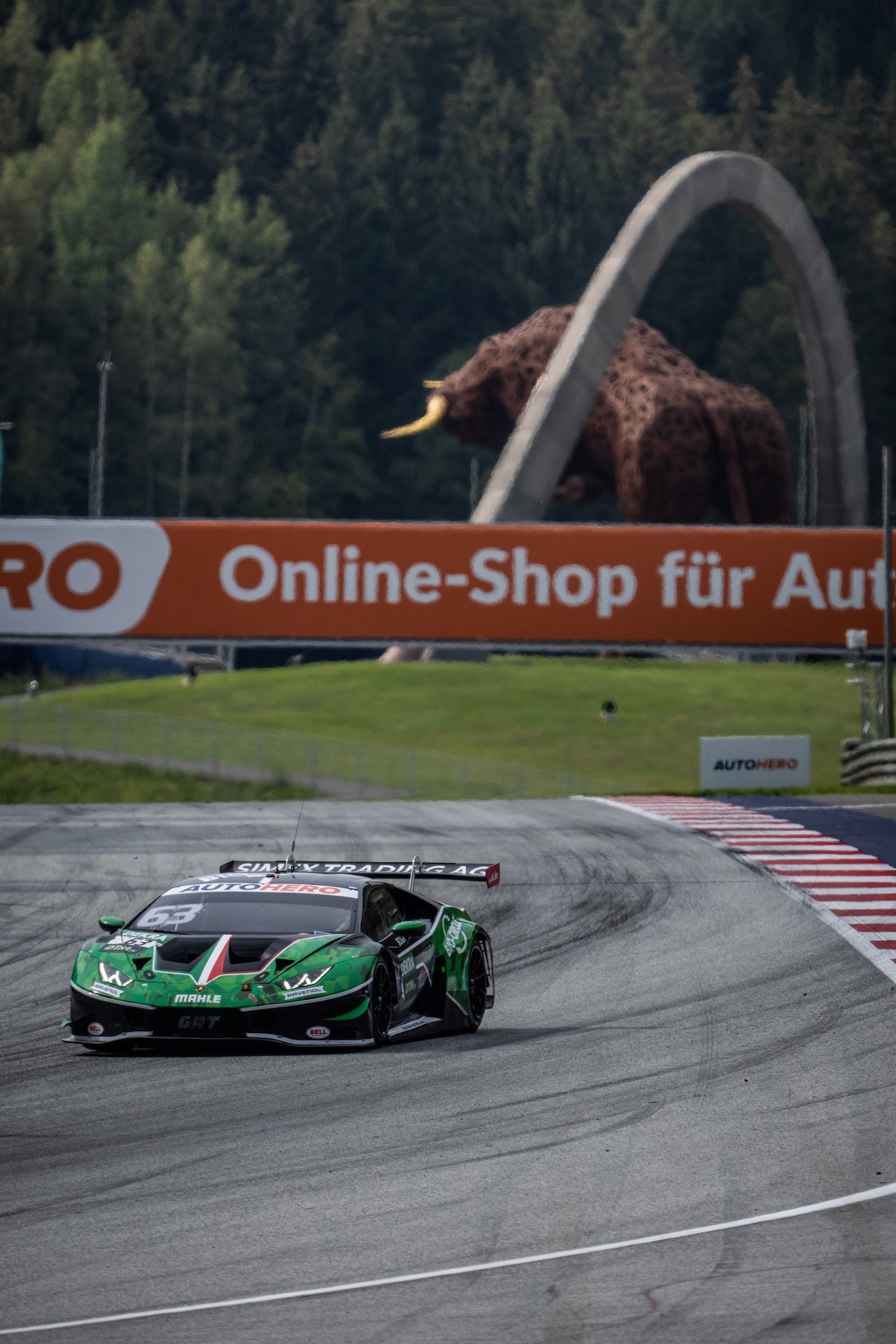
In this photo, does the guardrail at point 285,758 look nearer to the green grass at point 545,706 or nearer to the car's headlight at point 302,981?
the green grass at point 545,706

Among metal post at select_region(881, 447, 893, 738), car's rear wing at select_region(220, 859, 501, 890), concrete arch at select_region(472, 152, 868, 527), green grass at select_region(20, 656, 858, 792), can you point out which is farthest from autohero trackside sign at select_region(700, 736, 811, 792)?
car's rear wing at select_region(220, 859, 501, 890)

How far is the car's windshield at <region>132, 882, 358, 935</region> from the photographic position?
44.4 ft

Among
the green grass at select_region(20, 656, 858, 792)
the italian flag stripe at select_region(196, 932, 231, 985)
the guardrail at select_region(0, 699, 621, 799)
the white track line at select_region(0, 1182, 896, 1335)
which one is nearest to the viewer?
the white track line at select_region(0, 1182, 896, 1335)

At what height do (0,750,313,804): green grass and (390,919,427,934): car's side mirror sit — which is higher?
(390,919,427,934): car's side mirror

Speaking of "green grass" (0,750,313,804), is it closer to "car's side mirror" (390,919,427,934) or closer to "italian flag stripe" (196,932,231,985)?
"car's side mirror" (390,919,427,934)

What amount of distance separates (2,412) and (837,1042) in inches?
3811

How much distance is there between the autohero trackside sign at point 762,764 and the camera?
42906 millimetres

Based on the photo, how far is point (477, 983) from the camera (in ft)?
48.0

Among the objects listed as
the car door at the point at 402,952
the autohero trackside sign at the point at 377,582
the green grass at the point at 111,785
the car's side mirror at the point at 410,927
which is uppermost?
the autohero trackside sign at the point at 377,582

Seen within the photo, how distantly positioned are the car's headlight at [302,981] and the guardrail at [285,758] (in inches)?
1347

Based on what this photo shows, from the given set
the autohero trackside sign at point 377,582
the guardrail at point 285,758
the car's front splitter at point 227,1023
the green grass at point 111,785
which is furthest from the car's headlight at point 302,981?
the guardrail at point 285,758

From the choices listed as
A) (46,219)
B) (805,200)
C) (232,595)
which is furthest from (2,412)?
(232,595)

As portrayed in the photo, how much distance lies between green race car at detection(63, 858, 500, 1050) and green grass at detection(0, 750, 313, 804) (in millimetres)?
32041

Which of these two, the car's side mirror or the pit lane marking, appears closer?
the car's side mirror
